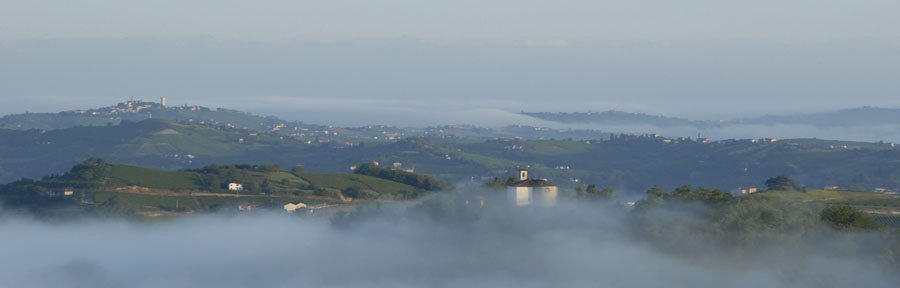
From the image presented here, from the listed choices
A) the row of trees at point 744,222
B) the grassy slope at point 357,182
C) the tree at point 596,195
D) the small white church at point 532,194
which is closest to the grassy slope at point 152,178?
the grassy slope at point 357,182

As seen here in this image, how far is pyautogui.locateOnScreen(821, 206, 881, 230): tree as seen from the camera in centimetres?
8775

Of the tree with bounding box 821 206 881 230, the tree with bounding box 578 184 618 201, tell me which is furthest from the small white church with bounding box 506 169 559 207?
the tree with bounding box 821 206 881 230

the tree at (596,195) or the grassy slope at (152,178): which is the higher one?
the tree at (596,195)

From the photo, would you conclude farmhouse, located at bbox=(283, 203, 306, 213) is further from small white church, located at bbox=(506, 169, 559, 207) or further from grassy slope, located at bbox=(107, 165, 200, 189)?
small white church, located at bbox=(506, 169, 559, 207)

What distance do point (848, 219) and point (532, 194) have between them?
2516 centimetres

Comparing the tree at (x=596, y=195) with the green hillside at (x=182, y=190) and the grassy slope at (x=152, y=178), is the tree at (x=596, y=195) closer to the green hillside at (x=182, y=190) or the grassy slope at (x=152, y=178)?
the green hillside at (x=182, y=190)

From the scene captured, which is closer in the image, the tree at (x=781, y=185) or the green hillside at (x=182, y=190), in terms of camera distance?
the tree at (x=781, y=185)

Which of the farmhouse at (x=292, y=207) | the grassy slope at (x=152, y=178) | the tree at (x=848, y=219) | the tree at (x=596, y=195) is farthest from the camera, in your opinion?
the grassy slope at (x=152, y=178)

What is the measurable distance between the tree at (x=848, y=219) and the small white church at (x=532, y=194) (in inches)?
783

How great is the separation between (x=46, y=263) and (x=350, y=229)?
2060 centimetres

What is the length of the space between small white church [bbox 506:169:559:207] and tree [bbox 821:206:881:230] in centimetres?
1988

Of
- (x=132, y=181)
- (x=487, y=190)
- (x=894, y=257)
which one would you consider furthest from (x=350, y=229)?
(x=894, y=257)

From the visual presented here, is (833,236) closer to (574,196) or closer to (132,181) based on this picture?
(574,196)

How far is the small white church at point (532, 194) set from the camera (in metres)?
108
